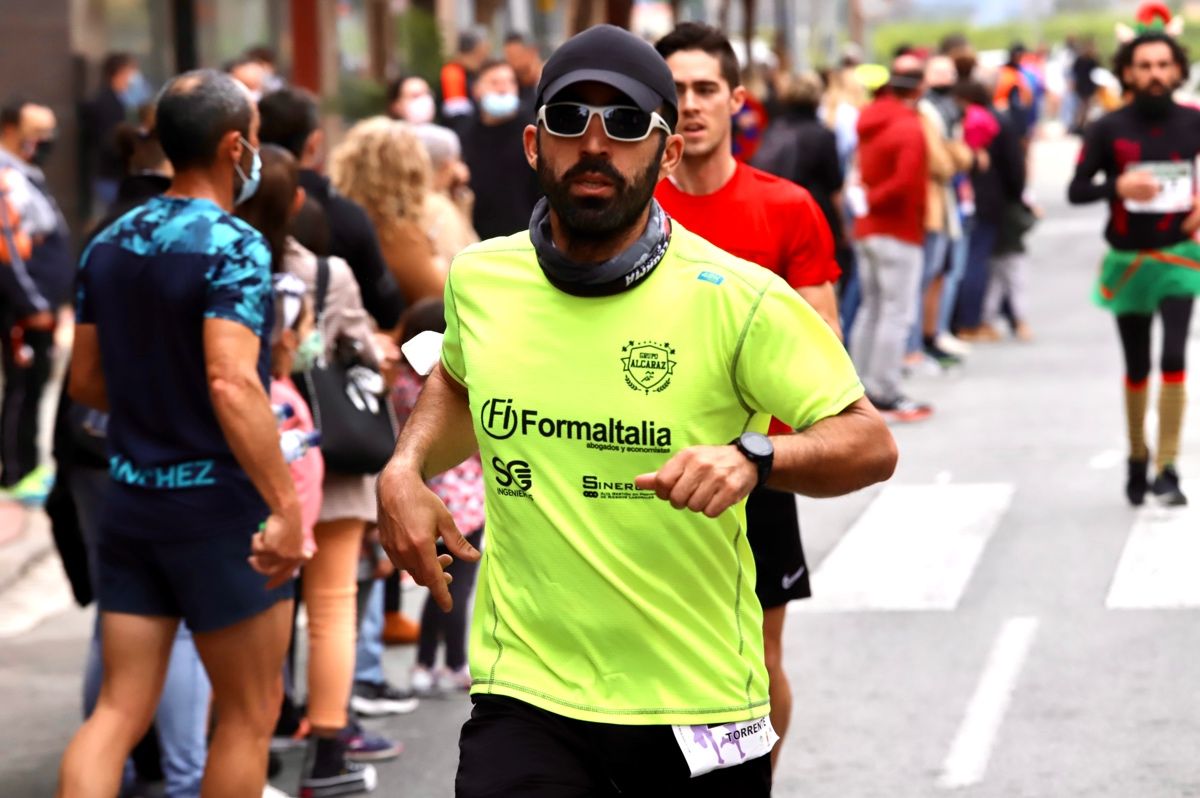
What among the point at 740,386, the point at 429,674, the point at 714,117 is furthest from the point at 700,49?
the point at 429,674

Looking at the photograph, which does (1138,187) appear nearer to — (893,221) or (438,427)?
(893,221)

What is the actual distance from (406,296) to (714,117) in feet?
9.51

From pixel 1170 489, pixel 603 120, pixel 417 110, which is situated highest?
pixel 603 120

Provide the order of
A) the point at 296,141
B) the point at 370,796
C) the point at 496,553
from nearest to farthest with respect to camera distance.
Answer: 1. the point at 496,553
2. the point at 370,796
3. the point at 296,141

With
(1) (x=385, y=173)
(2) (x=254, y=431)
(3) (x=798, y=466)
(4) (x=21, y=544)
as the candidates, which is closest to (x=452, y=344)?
(3) (x=798, y=466)

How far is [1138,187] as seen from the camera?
983 cm

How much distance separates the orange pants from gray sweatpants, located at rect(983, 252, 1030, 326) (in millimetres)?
11041

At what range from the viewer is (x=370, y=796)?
671 centimetres

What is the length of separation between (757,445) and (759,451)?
0.04 feet

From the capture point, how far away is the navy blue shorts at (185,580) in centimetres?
531

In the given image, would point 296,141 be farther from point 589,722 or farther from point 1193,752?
point 589,722

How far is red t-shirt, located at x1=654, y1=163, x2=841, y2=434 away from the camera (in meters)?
5.56

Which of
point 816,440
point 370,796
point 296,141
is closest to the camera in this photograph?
point 816,440

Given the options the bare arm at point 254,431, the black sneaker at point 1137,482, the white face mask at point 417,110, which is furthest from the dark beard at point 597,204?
the white face mask at point 417,110
